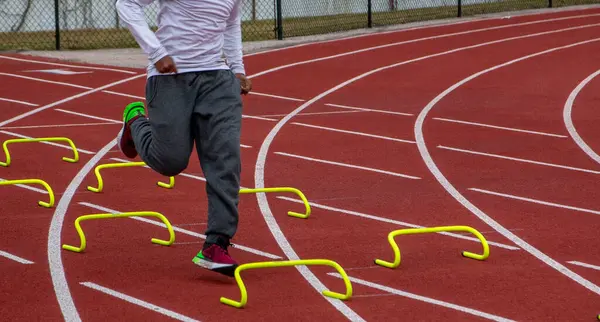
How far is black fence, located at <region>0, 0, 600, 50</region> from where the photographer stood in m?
25.6

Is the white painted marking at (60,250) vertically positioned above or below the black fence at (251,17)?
above

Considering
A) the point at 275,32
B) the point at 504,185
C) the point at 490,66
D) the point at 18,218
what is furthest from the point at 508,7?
the point at 18,218

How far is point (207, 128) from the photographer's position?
6906 mm

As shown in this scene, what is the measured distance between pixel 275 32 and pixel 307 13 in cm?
371

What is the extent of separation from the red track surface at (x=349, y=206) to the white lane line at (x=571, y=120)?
0.09m

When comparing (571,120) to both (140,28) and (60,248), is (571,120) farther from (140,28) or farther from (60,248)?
(140,28)

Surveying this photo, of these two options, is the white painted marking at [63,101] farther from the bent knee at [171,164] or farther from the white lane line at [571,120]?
the bent knee at [171,164]

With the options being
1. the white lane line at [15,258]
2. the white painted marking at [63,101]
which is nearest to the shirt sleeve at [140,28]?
the white lane line at [15,258]

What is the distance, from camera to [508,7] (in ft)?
99.7

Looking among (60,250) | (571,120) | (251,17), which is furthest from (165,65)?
(251,17)

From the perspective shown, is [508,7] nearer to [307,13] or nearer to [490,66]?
[307,13]

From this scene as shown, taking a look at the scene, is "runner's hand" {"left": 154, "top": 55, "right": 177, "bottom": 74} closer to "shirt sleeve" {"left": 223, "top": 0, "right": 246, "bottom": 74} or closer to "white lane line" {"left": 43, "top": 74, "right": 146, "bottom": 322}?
"shirt sleeve" {"left": 223, "top": 0, "right": 246, "bottom": 74}

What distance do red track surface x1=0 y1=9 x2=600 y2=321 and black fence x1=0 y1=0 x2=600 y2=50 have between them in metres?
7.37

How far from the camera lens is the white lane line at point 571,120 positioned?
11766mm
